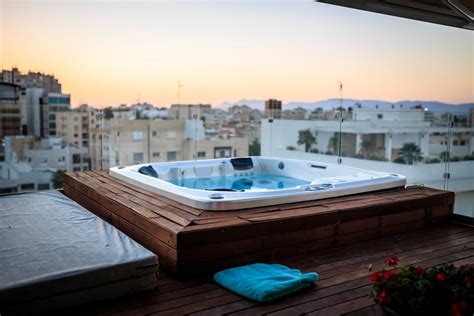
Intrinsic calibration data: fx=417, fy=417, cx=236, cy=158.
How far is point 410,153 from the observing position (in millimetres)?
4770

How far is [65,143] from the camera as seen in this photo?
543cm

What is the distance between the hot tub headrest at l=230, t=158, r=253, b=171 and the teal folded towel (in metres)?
2.30

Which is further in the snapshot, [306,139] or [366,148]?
[306,139]

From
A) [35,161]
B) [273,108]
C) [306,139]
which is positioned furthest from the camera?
[273,108]

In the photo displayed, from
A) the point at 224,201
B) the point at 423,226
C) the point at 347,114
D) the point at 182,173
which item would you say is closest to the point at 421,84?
the point at 347,114

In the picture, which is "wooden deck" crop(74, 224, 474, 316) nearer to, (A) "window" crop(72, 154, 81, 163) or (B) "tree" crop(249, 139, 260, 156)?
(B) "tree" crop(249, 139, 260, 156)

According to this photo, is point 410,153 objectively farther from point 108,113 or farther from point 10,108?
point 10,108

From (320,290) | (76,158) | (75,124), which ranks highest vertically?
(75,124)

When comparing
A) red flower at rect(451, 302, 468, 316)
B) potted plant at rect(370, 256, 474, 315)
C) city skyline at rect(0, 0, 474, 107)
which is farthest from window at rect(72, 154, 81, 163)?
red flower at rect(451, 302, 468, 316)

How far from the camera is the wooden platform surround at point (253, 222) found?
84.0 inches

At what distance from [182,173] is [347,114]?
7.46 ft

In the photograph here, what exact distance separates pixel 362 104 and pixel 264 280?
3952 millimetres

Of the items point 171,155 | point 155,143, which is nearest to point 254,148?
point 171,155

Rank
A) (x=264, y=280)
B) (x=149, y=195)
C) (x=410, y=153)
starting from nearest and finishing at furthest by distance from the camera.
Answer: (x=264, y=280) < (x=149, y=195) < (x=410, y=153)
